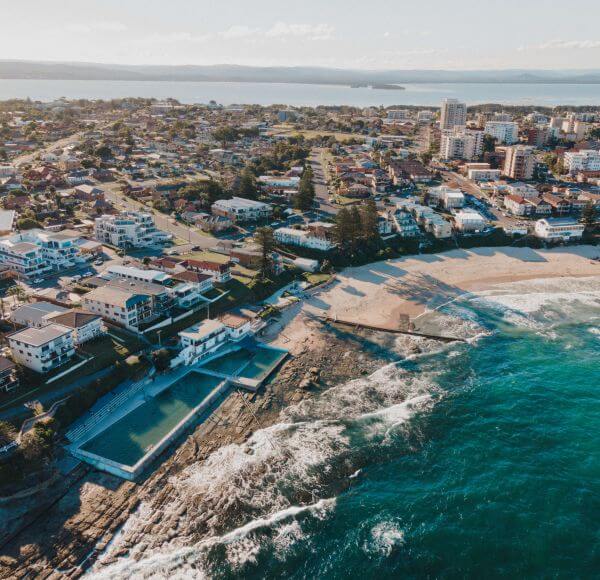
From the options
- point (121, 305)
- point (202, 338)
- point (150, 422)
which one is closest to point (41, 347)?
point (121, 305)

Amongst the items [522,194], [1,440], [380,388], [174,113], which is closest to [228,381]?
[380,388]

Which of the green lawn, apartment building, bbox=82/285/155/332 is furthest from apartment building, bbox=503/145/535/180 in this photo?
the green lawn

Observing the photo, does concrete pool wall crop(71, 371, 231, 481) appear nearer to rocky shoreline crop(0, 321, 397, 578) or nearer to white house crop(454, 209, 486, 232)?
rocky shoreline crop(0, 321, 397, 578)

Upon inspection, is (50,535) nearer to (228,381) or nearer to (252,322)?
(228,381)

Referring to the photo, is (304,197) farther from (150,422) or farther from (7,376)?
(7,376)

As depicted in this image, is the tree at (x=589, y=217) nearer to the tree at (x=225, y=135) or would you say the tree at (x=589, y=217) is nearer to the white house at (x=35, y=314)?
the white house at (x=35, y=314)
